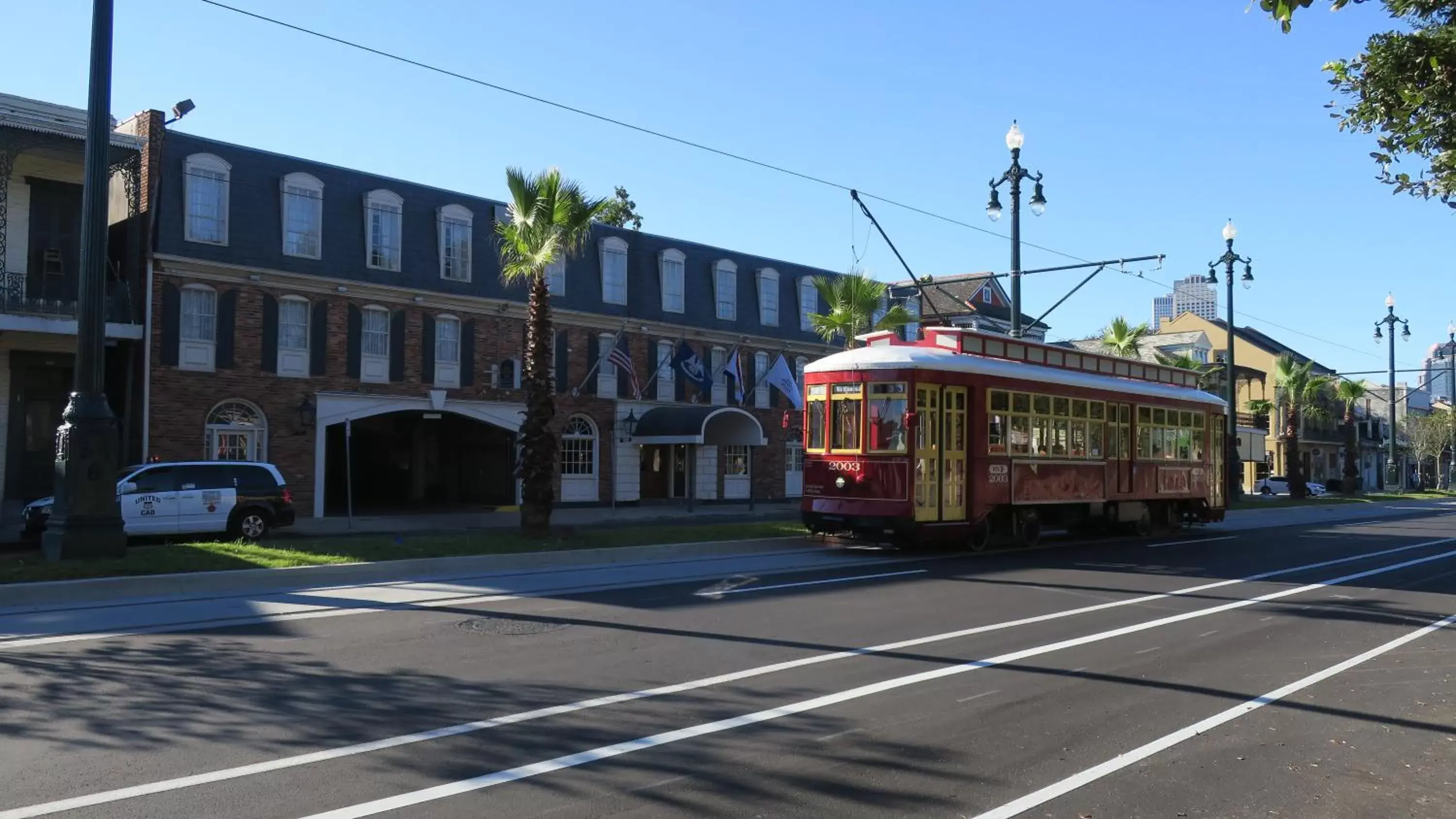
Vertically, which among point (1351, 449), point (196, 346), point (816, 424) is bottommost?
point (816, 424)

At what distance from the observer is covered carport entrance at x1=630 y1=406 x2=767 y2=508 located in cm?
3341

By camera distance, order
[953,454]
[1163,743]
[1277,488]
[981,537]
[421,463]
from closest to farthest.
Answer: [1163,743] → [953,454] → [981,537] → [421,463] → [1277,488]

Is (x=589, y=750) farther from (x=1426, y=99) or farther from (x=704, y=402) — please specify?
(x=704, y=402)

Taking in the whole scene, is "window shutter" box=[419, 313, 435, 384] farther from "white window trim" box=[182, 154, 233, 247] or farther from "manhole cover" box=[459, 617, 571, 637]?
"manhole cover" box=[459, 617, 571, 637]

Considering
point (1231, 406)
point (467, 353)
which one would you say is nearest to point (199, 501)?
point (467, 353)

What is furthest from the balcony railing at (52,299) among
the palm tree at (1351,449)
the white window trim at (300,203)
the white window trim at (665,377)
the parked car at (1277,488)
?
the parked car at (1277,488)

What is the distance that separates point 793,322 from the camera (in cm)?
4062

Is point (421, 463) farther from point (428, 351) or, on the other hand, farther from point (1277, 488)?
point (1277, 488)

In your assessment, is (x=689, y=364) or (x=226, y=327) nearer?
(x=226, y=327)

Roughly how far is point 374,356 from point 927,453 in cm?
1676

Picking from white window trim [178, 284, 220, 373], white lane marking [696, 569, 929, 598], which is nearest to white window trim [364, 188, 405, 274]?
white window trim [178, 284, 220, 373]

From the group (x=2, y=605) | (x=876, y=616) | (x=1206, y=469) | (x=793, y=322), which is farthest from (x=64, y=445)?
(x=793, y=322)

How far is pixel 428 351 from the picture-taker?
97.8 ft

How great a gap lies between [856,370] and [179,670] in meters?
12.7
